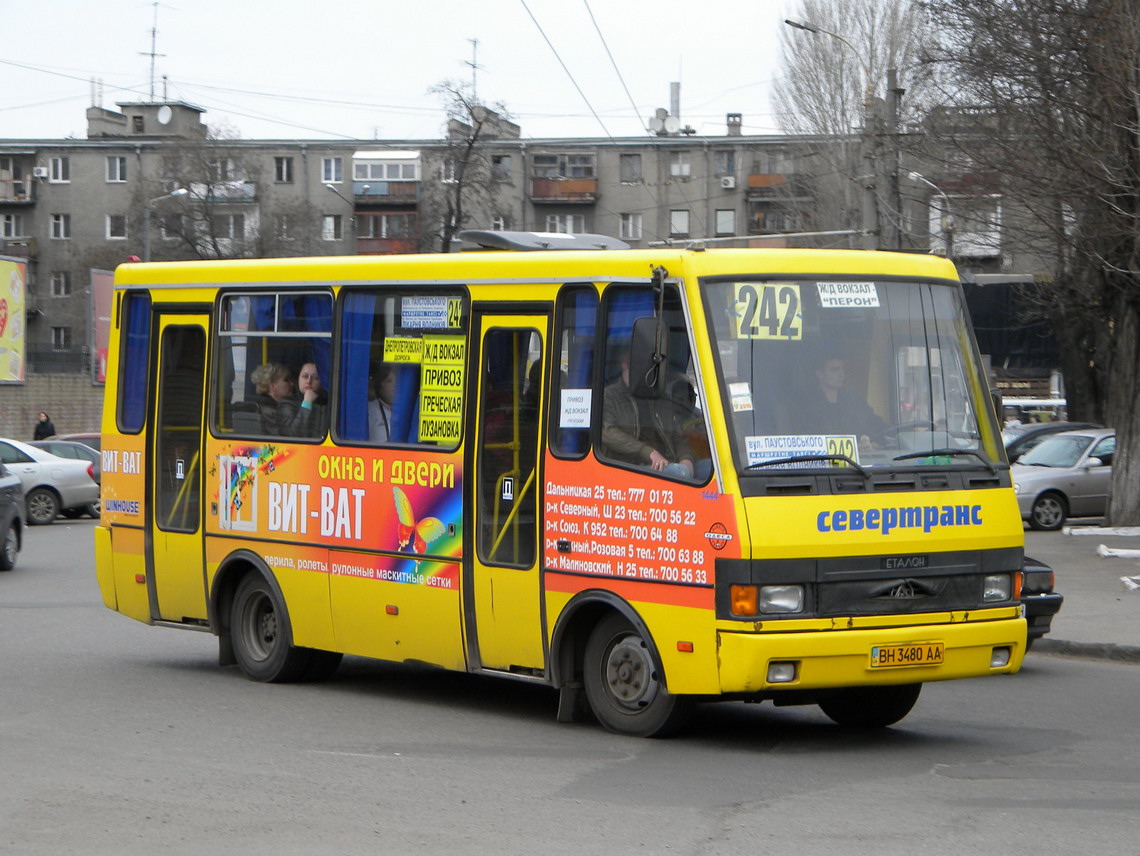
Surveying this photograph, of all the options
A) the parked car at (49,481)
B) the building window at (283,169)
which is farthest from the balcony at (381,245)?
the parked car at (49,481)

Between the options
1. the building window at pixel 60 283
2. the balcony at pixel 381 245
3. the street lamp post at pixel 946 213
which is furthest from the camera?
the building window at pixel 60 283

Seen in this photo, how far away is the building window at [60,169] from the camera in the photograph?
8869 cm

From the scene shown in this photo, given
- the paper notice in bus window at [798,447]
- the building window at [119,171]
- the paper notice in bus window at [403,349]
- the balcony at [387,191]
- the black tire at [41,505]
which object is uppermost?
the building window at [119,171]

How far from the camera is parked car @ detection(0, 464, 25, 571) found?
67.9 ft

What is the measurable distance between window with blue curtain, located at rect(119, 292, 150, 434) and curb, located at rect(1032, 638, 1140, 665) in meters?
7.36

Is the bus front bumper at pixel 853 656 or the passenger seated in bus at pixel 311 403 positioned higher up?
the passenger seated in bus at pixel 311 403

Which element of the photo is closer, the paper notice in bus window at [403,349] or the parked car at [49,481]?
the paper notice in bus window at [403,349]

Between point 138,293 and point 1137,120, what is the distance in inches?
485

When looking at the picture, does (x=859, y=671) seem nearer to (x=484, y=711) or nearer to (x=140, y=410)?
(x=484, y=711)

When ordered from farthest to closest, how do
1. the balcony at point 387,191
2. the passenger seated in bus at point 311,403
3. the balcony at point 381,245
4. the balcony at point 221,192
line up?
1. the balcony at point 387,191
2. the balcony at point 381,245
3. the balcony at point 221,192
4. the passenger seated in bus at point 311,403

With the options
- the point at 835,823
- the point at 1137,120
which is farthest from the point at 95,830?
the point at 1137,120

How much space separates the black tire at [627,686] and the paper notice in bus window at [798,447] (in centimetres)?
117

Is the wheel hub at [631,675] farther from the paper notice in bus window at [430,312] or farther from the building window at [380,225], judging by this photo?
the building window at [380,225]

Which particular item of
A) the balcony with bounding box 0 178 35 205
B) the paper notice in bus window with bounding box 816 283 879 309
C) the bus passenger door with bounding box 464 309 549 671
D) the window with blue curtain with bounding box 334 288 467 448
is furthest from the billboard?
the balcony with bounding box 0 178 35 205
